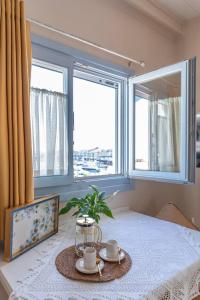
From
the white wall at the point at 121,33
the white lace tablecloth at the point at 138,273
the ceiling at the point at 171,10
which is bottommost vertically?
the white lace tablecloth at the point at 138,273

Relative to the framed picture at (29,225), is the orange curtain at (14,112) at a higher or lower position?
higher

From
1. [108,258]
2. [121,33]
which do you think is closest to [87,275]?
[108,258]

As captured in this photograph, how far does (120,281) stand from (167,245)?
1.42 ft

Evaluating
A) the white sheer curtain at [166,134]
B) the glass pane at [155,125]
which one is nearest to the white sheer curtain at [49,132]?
the glass pane at [155,125]

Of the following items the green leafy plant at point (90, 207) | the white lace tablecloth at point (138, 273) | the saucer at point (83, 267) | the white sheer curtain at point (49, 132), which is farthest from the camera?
the white sheer curtain at point (49, 132)

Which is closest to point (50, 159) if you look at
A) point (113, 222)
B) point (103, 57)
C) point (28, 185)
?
point (28, 185)

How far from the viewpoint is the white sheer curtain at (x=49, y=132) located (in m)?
1.39

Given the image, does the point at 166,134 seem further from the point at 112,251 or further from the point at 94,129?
the point at 112,251

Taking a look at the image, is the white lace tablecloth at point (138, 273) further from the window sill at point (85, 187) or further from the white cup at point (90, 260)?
the window sill at point (85, 187)

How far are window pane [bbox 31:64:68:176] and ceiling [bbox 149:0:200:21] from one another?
4.03 ft

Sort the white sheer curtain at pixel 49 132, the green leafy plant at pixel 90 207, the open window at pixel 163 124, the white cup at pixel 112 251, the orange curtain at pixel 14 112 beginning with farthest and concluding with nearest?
the open window at pixel 163 124 → the white sheer curtain at pixel 49 132 → the green leafy plant at pixel 90 207 → the orange curtain at pixel 14 112 → the white cup at pixel 112 251

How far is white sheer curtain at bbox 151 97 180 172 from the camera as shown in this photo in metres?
1.77

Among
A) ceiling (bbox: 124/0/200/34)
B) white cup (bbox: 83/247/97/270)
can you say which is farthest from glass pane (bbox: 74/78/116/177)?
white cup (bbox: 83/247/97/270)

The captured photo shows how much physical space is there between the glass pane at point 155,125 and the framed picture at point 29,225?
0.95 m
